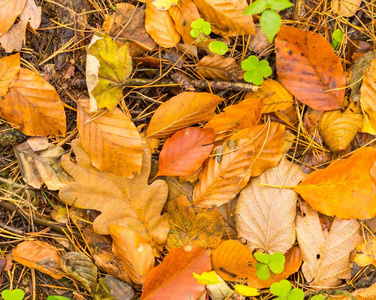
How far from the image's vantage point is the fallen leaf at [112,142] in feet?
7.30

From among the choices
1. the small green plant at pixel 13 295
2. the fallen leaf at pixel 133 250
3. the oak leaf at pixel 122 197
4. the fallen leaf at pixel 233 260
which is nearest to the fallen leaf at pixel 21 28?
the oak leaf at pixel 122 197

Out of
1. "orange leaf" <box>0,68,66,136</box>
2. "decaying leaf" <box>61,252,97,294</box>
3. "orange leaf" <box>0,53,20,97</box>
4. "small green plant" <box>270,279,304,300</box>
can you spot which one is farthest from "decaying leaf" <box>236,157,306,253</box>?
"orange leaf" <box>0,53,20,97</box>

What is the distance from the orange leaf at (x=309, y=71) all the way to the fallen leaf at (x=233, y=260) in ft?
3.03

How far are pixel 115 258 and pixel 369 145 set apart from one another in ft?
5.29

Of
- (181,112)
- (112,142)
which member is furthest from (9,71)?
(181,112)

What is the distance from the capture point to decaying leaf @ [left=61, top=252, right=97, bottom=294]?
87.4 inches

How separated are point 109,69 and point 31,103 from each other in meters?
0.49

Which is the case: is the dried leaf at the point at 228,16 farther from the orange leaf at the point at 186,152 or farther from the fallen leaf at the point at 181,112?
the orange leaf at the point at 186,152

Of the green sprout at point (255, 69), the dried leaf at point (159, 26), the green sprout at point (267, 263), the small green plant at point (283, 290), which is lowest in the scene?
the small green plant at point (283, 290)

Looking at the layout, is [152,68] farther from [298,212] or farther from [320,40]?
[298,212]

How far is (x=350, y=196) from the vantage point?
2199 mm

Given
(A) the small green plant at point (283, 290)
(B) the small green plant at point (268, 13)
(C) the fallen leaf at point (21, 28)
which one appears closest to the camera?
(B) the small green plant at point (268, 13)

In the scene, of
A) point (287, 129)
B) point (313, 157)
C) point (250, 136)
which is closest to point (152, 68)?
point (250, 136)

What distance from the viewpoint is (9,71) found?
7.38 ft
